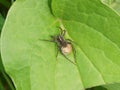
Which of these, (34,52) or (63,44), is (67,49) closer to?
(63,44)

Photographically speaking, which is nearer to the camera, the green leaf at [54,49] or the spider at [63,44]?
the green leaf at [54,49]

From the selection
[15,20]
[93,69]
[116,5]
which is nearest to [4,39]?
[15,20]

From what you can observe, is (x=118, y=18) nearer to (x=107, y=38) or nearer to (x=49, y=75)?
(x=107, y=38)

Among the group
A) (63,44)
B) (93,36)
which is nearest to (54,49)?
(63,44)

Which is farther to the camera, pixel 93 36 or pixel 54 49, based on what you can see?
pixel 54 49

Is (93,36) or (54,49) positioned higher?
(93,36)
